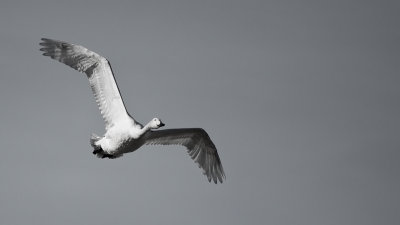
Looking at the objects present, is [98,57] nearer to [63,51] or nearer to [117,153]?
[63,51]

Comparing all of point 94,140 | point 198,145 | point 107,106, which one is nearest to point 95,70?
point 107,106

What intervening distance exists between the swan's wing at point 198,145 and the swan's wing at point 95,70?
61.2 inches

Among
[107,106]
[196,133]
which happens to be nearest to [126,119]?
[107,106]

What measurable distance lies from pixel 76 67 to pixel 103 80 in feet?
3.23

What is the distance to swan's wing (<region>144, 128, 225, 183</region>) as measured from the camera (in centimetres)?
2909

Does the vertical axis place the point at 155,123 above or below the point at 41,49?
below

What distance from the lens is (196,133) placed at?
29.8 metres

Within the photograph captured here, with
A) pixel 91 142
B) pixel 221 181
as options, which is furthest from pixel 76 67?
pixel 221 181

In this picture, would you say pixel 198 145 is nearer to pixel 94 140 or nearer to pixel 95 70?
pixel 94 140

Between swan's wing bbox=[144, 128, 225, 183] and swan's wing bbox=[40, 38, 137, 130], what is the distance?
155cm

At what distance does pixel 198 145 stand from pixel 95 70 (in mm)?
4776

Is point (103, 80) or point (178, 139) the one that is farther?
point (178, 139)

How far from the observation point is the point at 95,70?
91.5 feet

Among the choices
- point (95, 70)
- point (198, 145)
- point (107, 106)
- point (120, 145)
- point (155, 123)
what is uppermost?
point (95, 70)
